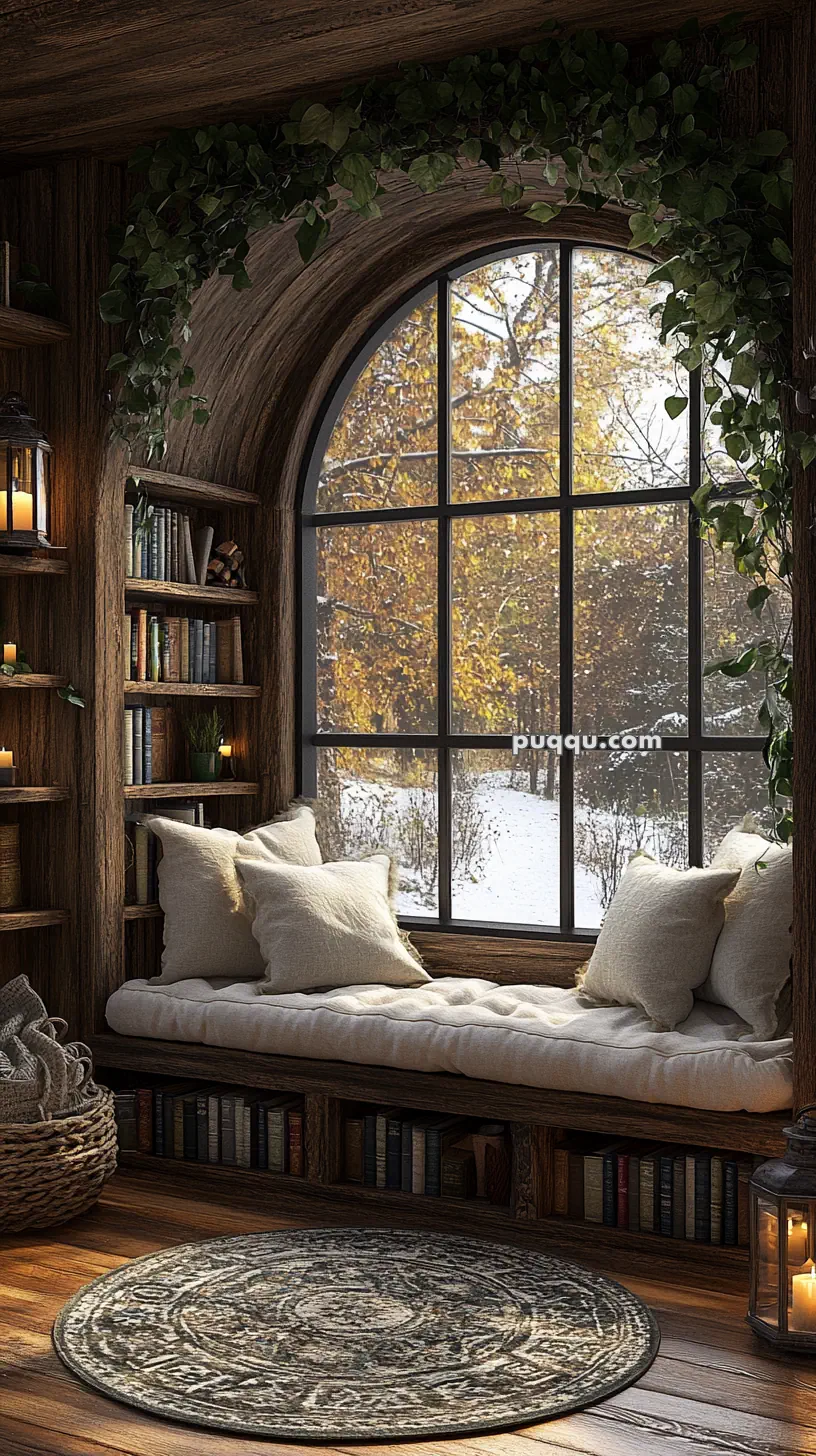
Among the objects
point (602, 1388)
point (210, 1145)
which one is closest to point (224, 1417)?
point (602, 1388)

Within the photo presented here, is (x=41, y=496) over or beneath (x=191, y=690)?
over

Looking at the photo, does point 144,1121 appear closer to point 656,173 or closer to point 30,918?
point 30,918

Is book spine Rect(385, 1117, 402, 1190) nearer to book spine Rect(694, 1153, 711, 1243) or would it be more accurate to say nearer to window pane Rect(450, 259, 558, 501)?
book spine Rect(694, 1153, 711, 1243)

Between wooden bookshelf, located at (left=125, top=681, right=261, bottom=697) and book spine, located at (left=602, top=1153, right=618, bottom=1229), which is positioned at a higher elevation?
wooden bookshelf, located at (left=125, top=681, right=261, bottom=697)

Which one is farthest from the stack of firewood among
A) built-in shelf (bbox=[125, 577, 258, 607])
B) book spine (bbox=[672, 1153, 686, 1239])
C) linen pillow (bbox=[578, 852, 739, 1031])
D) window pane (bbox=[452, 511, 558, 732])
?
book spine (bbox=[672, 1153, 686, 1239])

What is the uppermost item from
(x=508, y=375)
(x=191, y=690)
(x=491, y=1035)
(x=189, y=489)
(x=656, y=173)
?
(x=508, y=375)

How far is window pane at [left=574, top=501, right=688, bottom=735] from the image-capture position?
5.70m

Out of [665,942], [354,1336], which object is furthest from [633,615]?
[354,1336]

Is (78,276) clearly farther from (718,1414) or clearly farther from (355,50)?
(718,1414)

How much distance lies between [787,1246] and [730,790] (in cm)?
266

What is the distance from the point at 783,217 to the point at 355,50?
110 centimetres

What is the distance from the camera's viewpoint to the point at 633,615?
5773mm

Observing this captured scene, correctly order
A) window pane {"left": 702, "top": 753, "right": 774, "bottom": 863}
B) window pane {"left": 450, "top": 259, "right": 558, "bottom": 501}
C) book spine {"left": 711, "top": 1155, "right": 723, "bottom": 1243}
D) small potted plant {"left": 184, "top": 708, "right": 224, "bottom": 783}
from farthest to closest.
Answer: window pane {"left": 450, "top": 259, "right": 558, "bottom": 501}, window pane {"left": 702, "top": 753, "right": 774, "bottom": 863}, small potted plant {"left": 184, "top": 708, "right": 224, "bottom": 783}, book spine {"left": 711, "top": 1155, "right": 723, "bottom": 1243}

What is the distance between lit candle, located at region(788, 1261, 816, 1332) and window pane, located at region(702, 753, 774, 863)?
2482 millimetres
